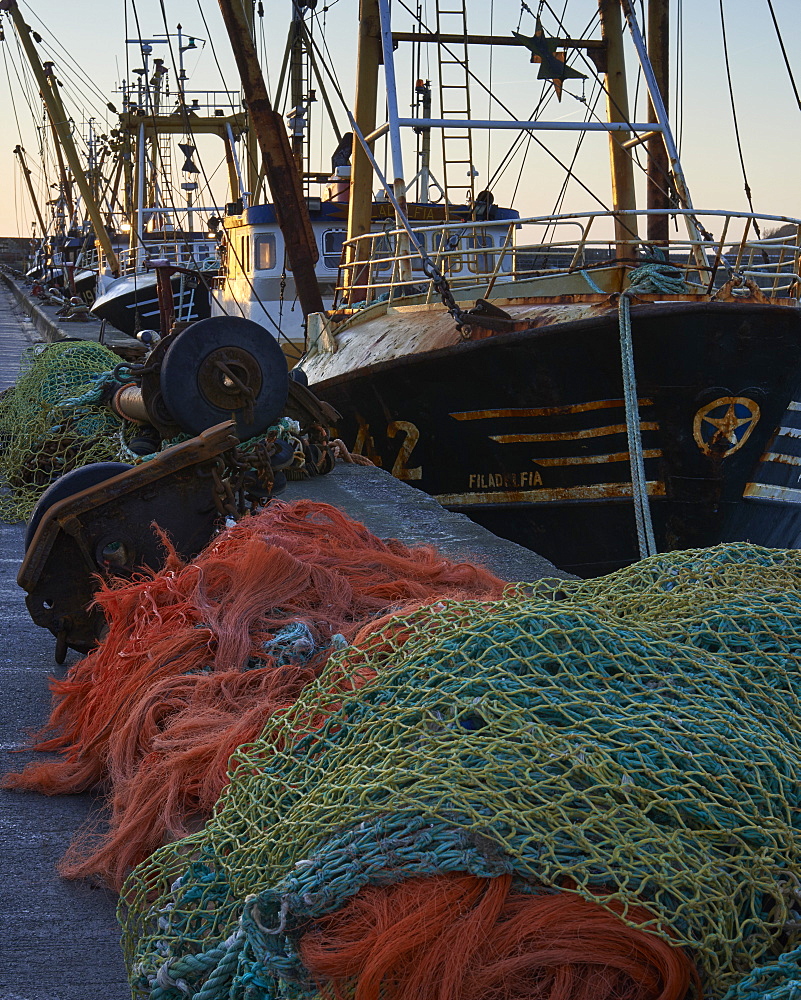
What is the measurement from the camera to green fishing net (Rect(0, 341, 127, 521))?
19.0ft

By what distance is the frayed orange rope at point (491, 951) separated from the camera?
1.49m

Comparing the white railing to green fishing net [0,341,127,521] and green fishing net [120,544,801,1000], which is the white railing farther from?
green fishing net [120,544,801,1000]

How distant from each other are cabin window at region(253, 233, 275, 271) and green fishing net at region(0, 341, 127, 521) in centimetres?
902

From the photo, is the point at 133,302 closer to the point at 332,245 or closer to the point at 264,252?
the point at 264,252

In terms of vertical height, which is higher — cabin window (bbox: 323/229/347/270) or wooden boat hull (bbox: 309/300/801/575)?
cabin window (bbox: 323/229/347/270)

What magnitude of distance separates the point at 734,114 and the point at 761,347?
3.75 metres

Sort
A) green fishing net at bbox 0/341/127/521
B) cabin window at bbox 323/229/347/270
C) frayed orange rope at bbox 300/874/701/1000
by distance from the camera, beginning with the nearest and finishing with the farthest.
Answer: frayed orange rope at bbox 300/874/701/1000 < green fishing net at bbox 0/341/127/521 < cabin window at bbox 323/229/347/270

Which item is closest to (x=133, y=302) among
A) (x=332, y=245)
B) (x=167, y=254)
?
(x=167, y=254)

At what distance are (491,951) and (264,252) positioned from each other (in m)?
14.7

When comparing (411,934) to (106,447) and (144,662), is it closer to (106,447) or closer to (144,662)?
(144,662)

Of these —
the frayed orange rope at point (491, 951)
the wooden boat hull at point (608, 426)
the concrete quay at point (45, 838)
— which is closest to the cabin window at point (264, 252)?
the wooden boat hull at point (608, 426)

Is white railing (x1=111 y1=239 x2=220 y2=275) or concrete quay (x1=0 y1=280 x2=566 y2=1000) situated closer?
concrete quay (x1=0 y1=280 x2=566 y2=1000)

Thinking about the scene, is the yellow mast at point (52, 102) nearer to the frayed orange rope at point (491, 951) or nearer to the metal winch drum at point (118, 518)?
the metal winch drum at point (118, 518)

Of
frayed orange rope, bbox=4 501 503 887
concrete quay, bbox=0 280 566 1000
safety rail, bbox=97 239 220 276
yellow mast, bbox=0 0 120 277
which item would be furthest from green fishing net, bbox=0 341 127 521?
safety rail, bbox=97 239 220 276
